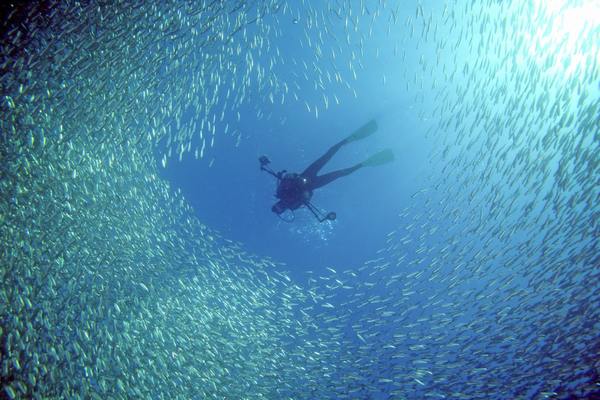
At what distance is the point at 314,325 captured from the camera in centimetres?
1189

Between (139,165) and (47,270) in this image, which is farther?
(139,165)

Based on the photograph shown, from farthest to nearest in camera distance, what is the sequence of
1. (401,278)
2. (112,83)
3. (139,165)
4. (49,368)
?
(401,278) < (139,165) < (112,83) < (49,368)

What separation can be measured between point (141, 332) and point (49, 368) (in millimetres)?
2408

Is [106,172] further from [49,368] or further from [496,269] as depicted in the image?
[496,269]

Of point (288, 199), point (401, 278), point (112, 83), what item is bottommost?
point (112, 83)

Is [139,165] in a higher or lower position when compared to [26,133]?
higher

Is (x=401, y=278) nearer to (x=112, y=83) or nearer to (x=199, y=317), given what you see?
→ (x=199, y=317)

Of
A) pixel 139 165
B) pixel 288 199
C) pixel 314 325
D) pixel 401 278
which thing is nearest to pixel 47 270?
pixel 139 165

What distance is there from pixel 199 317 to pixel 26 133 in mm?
6225

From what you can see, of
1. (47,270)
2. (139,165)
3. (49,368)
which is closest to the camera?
(49,368)

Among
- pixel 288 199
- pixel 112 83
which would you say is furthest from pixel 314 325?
pixel 112 83

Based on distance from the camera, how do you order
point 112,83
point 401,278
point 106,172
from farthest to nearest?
point 401,278 < point 106,172 < point 112,83

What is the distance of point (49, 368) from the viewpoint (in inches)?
219

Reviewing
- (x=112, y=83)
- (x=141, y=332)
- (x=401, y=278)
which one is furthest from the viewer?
(x=401, y=278)
